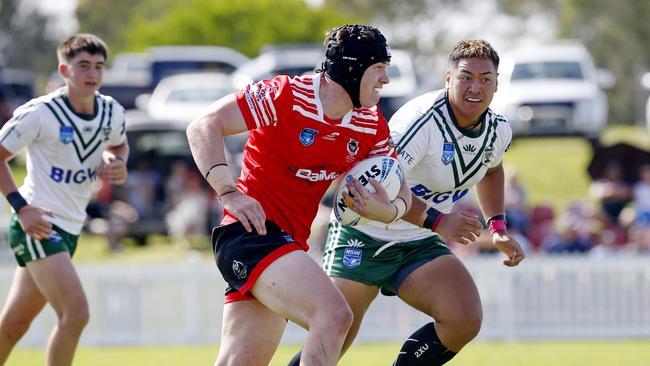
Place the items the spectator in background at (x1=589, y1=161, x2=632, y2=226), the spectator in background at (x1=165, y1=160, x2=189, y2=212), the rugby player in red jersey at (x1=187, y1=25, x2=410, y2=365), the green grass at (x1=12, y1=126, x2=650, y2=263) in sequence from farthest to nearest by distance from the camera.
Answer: the spectator in background at (x1=165, y1=160, x2=189, y2=212) → the green grass at (x1=12, y1=126, x2=650, y2=263) → the spectator in background at (x1=589, y1=161, x2=632, y2=226) → the rugby player in red jersey at (x1=187, y1=25, x2=410, y2=365)

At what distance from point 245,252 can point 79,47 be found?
2.53m

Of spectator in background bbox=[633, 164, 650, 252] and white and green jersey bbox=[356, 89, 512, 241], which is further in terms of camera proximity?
spectator in background bbox=[633, 164, 650, 252]

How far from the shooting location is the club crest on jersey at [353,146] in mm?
6293

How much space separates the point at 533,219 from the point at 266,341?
12.9 metres

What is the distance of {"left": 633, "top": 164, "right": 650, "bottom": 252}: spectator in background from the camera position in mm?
15984

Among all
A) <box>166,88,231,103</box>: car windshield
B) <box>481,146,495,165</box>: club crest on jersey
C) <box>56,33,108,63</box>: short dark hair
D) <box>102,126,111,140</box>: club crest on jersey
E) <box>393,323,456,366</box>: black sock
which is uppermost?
<box>56,33,108,63</box>: short dark hair

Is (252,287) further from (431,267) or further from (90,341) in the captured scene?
(90,341)

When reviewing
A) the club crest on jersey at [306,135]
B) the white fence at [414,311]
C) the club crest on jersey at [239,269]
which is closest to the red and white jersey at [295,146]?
the club crest on jersey at [306,135]

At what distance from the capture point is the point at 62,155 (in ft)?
26.1

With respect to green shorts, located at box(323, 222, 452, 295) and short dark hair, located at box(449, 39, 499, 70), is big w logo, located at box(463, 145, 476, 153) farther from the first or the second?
green shorts, located at box(323, 222, 452, 295)

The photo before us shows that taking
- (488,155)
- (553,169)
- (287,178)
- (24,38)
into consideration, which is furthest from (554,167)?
(24,38)

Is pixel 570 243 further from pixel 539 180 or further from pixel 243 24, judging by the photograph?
pixel 243 24

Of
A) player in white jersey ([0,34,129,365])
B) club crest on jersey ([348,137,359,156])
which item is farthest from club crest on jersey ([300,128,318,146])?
player in white jersey ([0,34,129,365])

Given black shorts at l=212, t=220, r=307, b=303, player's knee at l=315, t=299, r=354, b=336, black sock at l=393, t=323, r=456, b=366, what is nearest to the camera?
player's knee at l=315, t=299, r=354, b=336
